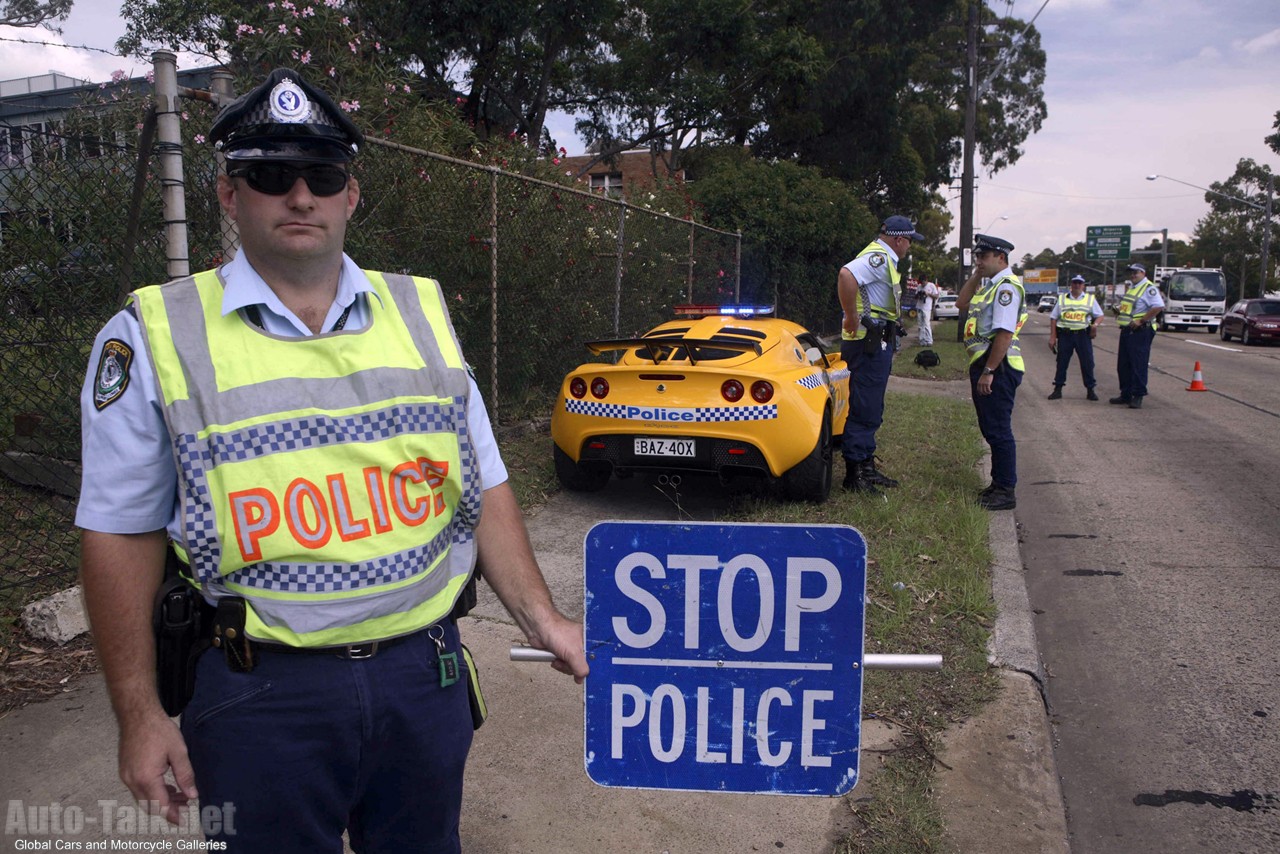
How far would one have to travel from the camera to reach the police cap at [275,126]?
1680mm

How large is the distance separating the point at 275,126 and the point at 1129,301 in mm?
13220

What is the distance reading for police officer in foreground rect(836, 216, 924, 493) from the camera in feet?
22.1

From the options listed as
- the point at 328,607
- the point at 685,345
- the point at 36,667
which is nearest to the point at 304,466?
the point at 328,607

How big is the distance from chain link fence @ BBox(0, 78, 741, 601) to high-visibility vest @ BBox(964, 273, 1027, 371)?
→ 3.36 meters

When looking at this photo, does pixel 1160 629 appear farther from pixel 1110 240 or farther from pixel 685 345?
pixel 1110 240

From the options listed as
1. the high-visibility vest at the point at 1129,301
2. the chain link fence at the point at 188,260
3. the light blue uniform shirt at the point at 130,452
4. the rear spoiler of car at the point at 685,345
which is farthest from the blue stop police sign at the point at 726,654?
the high-visibility vest at the point at 1129,301

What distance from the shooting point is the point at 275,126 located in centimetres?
168

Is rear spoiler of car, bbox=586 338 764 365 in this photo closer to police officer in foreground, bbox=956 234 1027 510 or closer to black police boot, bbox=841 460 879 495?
black police boot, bbox=841 460 879 495

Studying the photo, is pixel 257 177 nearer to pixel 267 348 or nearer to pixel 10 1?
pixel 267 348

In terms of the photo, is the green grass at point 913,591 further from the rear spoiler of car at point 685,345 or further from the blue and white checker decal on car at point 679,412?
the rear spoiler of car at point 685,345

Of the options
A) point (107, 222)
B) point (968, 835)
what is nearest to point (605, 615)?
point (968, 835)

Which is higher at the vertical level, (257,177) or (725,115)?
(725,115)

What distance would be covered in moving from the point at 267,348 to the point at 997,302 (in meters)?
6.02

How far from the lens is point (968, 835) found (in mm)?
2918
